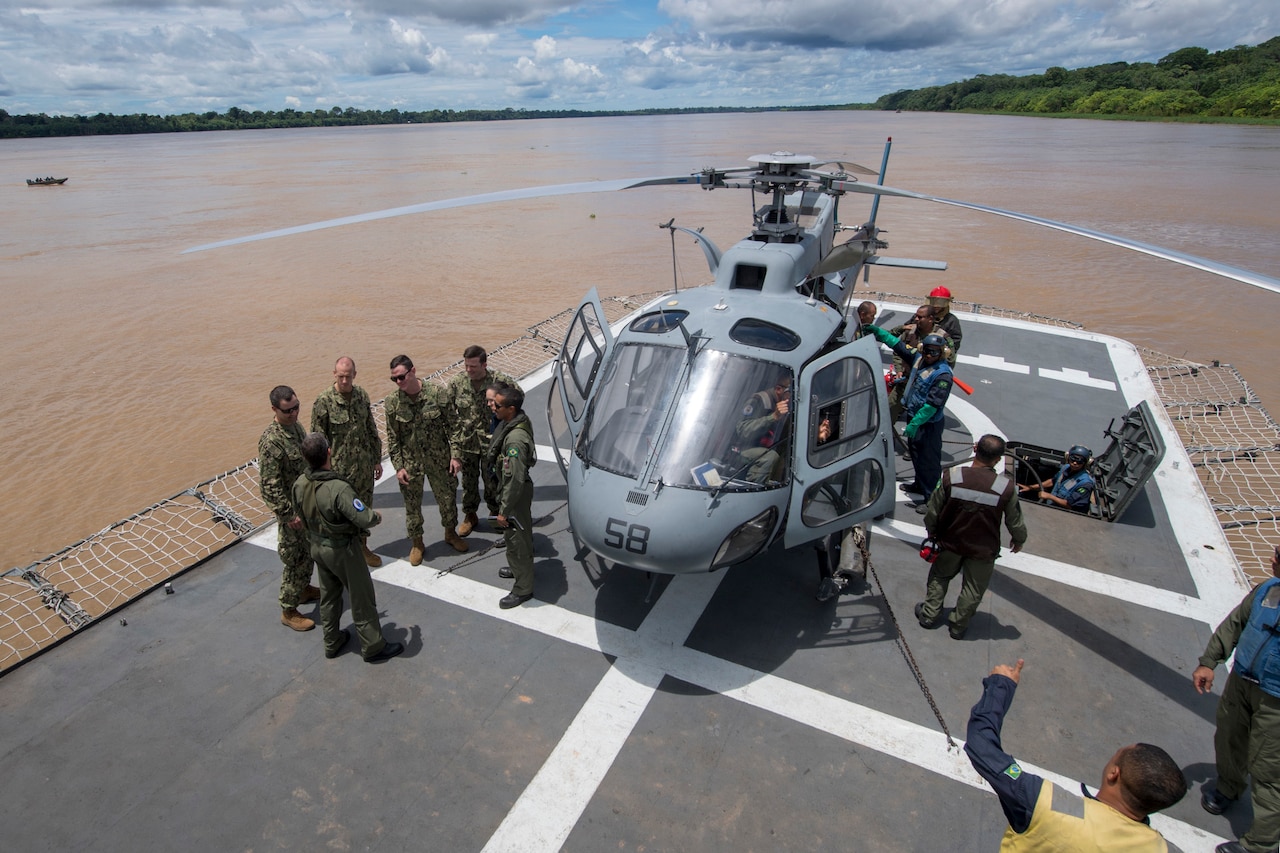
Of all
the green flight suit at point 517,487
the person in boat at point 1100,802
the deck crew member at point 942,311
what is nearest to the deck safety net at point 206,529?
the green flight suit at point 517,487

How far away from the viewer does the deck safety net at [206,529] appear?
223 inches

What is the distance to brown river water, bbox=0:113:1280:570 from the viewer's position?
35.8 feet

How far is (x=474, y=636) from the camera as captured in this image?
191 inches

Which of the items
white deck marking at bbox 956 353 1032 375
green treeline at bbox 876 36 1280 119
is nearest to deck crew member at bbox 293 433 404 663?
white deck marking at bbox 956 353 1032 375

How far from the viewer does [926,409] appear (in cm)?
595

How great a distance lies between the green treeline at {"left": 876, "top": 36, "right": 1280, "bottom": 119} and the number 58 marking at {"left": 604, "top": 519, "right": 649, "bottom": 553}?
9308 centimetres

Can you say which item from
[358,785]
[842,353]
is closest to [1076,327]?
[842,353]

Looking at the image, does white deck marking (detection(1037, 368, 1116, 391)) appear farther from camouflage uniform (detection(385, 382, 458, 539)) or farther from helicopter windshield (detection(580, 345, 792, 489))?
camouflage uniform (detection(385, 382, 458, 539))

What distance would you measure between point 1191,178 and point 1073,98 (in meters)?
83.5

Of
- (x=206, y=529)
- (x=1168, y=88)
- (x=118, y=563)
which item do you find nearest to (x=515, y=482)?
(x=206, y=529)

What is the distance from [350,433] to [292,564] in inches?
42.0

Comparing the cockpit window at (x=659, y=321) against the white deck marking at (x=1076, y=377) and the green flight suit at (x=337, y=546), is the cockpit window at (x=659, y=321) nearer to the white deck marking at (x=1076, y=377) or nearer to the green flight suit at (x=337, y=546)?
the green flight suit at (x=337, y=546)

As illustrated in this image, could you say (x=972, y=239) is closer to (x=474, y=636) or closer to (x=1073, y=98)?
(x=474, y=636)

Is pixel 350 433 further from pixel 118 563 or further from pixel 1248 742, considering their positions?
pixel 1248 742
